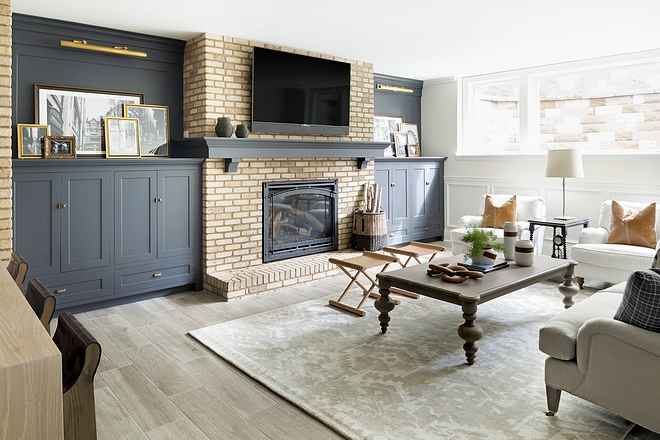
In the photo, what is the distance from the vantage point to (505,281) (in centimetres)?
343

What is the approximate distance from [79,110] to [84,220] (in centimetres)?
104

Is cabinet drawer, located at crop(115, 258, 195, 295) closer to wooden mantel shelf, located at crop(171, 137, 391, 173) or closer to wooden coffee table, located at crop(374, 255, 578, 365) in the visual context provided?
wooden mantel shelf, located at crop(171, 137, 391, 173)

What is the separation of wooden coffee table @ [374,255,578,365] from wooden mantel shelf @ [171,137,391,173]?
211 cm

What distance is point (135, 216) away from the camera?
14.8 ft

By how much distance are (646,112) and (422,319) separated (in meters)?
3.78

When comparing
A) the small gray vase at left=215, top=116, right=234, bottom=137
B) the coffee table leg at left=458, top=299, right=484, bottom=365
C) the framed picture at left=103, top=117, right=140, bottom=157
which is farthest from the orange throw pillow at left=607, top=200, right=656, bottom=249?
the framed picture at left=103, top=117, right=140, bottom=157

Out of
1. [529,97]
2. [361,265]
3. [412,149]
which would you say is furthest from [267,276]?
[529,97]

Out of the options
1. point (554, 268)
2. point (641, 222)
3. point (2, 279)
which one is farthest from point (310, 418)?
point (641, 222)

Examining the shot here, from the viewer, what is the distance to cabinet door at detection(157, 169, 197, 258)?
4.67m

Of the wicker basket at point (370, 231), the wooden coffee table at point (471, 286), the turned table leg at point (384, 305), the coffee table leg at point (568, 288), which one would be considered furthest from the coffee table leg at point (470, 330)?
the wicker basket at point (370, 231)

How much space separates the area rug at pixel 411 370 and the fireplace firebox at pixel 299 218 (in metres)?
1.30

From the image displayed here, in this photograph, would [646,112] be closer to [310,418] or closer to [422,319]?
[422,319]

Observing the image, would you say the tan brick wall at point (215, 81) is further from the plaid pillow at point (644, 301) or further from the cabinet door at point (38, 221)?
the plaid pillow at point (644, 301)

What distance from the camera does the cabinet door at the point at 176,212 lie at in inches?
184
